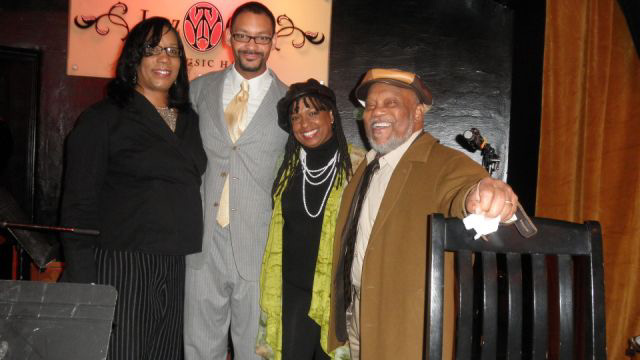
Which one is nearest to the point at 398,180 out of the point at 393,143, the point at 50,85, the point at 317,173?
the point at 393,143

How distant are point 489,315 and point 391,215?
0.66 meters

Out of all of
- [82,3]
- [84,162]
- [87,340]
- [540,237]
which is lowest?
[87,340]

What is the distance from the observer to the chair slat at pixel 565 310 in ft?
4.62

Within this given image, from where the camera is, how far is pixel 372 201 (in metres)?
2.15

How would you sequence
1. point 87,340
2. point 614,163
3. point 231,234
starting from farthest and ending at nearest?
point 614,163 → point 231,234 → point 87,340

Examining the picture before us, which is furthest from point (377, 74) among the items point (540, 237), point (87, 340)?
point (87, 340)

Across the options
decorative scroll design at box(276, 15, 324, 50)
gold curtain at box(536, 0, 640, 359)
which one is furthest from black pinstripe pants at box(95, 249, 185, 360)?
decorative scroll design at box(276, 15, 324, 50)

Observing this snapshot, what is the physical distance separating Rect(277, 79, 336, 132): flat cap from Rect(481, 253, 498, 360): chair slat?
1384 mm

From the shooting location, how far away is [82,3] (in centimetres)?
380

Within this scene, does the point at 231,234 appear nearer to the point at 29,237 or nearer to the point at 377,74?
the point at 377,74

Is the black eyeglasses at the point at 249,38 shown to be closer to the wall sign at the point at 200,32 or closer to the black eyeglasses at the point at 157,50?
the black eyeglasses at the point at 157,50

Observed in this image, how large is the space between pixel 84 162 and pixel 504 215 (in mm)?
1504

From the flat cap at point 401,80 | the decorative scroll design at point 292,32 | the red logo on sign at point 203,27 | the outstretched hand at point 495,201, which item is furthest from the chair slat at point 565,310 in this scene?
the red logo on sign at point 203,27

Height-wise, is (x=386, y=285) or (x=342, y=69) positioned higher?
(x=342, y=69)
